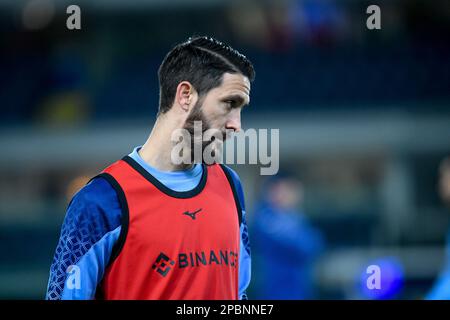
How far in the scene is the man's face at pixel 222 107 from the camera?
108 inches

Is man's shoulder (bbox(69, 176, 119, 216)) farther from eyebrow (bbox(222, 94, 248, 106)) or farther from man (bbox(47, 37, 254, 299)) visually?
eyebrow (bbox(222, 94, 248, 106))

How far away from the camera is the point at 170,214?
2.69 meters

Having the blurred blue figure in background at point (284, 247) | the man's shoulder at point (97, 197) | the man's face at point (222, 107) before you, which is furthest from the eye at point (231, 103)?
the blurred blue figure in background at point (284, 247)

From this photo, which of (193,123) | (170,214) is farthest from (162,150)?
(170,214)

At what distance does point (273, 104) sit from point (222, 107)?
11.4 meters

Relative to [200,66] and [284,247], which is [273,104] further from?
[200,66]

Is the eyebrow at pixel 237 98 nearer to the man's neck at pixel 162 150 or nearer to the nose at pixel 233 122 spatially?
the nose at pixel 233 122

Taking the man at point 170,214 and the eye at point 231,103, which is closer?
the man at point 170,214

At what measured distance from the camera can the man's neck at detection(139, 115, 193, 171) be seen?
2805mm

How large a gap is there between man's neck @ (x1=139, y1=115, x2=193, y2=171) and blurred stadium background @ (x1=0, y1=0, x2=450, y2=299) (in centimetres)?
914

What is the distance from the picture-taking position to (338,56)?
48.3ft

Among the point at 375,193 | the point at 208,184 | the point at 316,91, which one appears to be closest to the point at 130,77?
the point at 316,91

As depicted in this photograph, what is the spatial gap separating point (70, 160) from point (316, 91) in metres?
4.61

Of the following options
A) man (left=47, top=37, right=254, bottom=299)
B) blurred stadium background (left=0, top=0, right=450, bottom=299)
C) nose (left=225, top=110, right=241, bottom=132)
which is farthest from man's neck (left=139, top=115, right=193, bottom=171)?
blurred stadium background (left=0, top=0, right=450, bottom=299)
